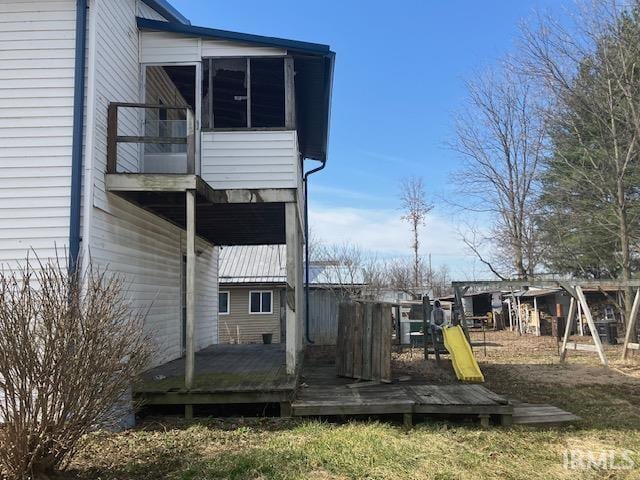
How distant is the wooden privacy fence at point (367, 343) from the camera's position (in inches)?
334

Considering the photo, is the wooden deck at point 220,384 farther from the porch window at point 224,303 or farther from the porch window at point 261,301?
the porch window at point 224,303

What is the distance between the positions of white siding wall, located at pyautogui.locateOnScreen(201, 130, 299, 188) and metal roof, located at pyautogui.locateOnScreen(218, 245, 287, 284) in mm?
15227

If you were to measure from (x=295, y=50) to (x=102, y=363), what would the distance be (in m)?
6.07

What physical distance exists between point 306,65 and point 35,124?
4.60 meters

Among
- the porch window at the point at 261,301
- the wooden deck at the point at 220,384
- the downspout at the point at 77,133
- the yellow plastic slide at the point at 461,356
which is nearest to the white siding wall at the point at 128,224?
the downspout at the point at 77,133

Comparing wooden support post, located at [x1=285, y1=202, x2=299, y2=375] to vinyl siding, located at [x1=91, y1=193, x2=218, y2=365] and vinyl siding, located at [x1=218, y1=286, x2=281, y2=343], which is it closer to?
vinyl siding, located at [x1=91, y1=193, x2=218, y2=365]

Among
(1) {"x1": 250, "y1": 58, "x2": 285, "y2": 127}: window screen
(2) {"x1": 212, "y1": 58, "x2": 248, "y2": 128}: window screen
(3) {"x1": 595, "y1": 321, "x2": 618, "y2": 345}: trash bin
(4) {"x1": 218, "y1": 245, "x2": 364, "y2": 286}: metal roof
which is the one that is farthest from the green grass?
(4) {"x1": 218, "y1": 245, "x2": 364, "y2": 286}: metal roof

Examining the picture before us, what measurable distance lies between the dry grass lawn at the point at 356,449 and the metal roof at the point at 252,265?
1778cm

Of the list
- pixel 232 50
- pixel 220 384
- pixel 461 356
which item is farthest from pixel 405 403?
pixel 232 50

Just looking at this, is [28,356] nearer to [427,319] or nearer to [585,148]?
[427,319]

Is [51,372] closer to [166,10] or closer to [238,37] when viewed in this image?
[238,37]

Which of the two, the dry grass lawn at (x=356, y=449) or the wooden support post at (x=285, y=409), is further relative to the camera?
the wooden support post at (x=285, y=409)

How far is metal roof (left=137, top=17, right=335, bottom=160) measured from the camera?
859 cm

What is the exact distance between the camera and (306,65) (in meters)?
9.34
